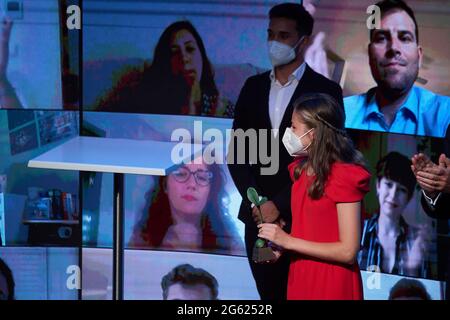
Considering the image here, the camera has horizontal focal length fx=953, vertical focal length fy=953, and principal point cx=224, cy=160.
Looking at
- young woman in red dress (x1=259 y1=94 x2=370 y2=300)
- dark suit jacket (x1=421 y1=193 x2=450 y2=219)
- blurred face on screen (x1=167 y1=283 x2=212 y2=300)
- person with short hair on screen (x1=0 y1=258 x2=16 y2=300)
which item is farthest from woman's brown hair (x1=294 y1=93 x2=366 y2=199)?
person with short hair on screen (x1=0 y1=258 x2=16 y2=300)

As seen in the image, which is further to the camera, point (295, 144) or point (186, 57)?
point (186, 57)

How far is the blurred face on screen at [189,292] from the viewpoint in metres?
5.35

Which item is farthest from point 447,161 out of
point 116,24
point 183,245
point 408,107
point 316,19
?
point 116,24

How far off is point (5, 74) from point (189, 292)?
1.59 metres

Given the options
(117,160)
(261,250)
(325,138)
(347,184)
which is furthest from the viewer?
(117,160)

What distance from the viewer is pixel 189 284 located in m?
5.36

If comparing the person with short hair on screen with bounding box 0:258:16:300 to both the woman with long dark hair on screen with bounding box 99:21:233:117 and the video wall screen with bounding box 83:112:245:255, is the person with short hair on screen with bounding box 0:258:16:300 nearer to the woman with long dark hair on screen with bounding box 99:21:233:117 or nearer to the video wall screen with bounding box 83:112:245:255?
the video wall screen with bounding box 83:112:245:255

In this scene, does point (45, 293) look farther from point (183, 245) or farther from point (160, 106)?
point (160, 106)

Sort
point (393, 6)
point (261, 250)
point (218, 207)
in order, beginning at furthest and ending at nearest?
1. point (218, 207)
2. point (393, 6)
3. point (261, 250)

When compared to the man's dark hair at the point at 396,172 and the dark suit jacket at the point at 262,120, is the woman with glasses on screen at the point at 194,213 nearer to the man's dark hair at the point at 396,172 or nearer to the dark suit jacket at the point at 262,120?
the dark suit jacket at the point at 262,120

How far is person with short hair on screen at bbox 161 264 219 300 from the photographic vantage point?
210 inches

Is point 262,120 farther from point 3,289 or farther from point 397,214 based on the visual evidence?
point 3,289

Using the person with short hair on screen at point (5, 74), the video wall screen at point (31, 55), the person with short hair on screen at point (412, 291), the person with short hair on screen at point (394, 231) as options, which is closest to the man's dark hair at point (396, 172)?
the person with short hair on screen at point (394, 231)

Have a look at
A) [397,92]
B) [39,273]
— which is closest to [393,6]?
[397,92]
